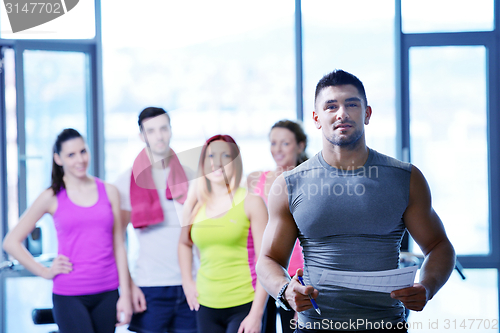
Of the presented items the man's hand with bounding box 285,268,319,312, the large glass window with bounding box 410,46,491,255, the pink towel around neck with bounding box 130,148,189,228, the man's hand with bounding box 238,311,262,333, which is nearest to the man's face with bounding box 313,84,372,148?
the man's hand with bounding box 285,268,319,312

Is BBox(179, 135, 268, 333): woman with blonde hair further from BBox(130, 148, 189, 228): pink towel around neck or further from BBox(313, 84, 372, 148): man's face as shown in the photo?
BBox(313, 84, 372, 148): man's face

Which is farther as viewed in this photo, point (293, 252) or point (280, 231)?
point (293, 252)

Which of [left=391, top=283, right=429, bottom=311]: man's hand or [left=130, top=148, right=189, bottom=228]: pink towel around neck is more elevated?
[left=130, top=148, right=189, bottom=228]: pink towel around neck

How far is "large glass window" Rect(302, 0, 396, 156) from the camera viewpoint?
2967 millimetres

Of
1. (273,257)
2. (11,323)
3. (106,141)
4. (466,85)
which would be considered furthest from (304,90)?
(11,323)

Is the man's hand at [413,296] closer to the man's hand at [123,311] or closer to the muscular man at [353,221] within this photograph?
the muscular man at [353,221]

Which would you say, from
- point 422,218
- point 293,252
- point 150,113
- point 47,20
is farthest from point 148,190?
point 47,20

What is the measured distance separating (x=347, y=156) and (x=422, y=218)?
0.91ft

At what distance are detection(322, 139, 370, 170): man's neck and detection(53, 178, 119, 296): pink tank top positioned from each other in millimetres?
1219

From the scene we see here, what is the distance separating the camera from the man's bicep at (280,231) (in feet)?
4.22

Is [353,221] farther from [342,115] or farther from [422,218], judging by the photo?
[342,115]

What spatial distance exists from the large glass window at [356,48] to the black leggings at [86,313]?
1.70 metres

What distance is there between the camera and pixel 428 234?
1.21 metres

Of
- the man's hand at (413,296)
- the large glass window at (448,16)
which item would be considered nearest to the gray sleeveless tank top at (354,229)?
the man's hand at (413,296)
